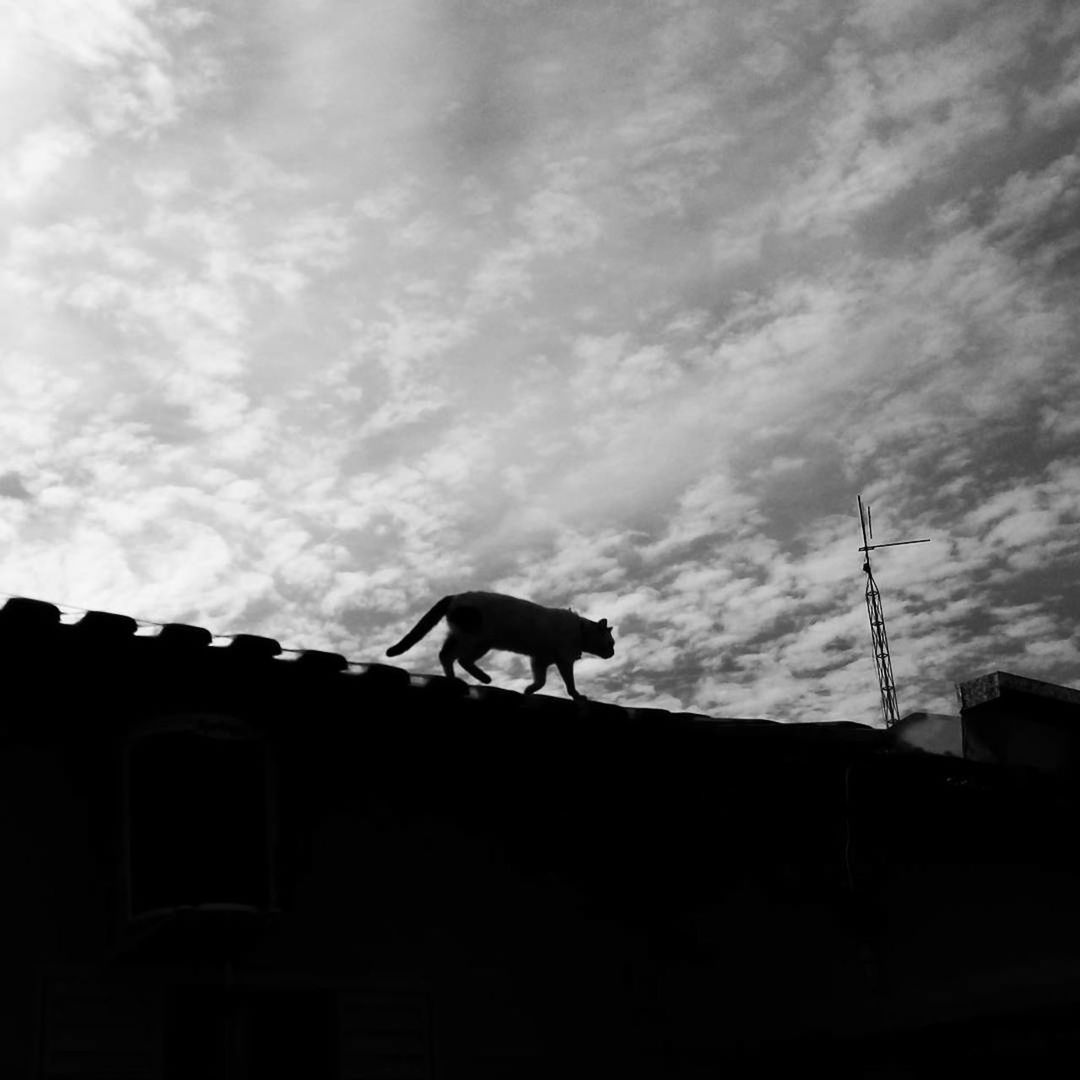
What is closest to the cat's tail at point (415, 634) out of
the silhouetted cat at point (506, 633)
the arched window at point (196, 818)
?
the silhouetted cat at point (506, 633)

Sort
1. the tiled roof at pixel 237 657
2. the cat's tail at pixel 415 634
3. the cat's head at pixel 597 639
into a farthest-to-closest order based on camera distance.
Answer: the cat's head at pixel 597 639 < the cat's tail at pixel 415 634 < the tiled roof at pixel 237 657

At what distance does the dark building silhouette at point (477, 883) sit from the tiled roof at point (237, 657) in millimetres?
16

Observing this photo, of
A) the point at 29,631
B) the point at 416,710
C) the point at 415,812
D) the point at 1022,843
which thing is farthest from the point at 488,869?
the point at 1022,843

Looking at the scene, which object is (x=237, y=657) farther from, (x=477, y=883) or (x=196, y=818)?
(x=477, y=883)

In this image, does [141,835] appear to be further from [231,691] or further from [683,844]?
[683,844]

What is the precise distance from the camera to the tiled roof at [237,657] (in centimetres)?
582

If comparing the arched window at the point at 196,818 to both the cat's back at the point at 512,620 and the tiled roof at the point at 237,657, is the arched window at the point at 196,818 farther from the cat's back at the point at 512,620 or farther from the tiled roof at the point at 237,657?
the cat's back at the point at 512,620

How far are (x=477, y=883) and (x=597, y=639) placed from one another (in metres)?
5.28

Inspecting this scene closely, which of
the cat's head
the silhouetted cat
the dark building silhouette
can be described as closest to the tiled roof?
the dark building silhouette

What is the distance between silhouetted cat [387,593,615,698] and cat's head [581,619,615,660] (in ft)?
0.04

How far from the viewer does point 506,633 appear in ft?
35.8

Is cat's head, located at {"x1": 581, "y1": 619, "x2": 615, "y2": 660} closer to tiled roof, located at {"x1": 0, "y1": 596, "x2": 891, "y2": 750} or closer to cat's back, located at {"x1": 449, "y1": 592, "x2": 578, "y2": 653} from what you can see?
cat's back, located at {"x1": 449, "y1": 592, "x2": 578, "y2": 653}

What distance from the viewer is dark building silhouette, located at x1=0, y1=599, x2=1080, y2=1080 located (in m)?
5.88

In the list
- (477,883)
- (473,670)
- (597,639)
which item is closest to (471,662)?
(473,670)
